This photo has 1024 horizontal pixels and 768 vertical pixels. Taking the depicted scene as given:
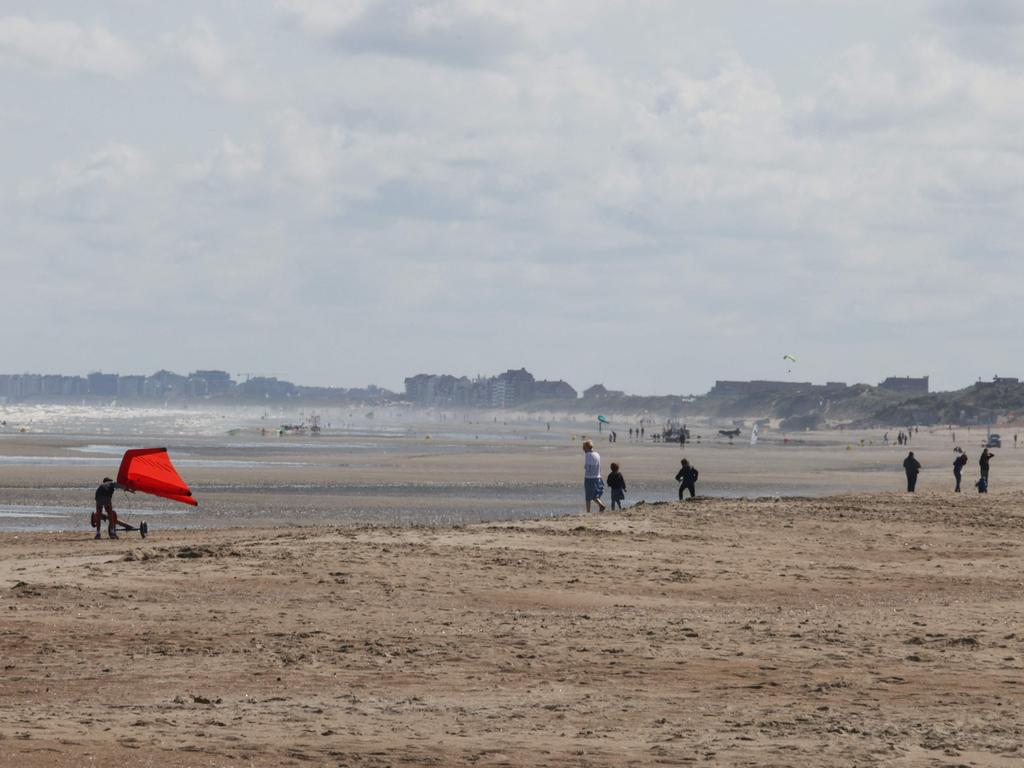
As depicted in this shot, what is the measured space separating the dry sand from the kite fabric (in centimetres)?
241

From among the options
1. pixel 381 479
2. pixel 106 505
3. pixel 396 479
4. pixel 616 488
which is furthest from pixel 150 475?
pixel 396 479

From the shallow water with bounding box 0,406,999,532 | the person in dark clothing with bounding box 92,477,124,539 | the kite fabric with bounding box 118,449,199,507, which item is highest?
the kite fabric with bounding box 118,449,199,507

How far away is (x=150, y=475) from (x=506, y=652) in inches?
527

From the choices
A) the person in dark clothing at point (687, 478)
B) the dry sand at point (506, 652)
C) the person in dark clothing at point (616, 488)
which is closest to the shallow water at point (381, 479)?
the person in dark clothing at point (687, 478)

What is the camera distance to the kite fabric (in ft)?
77.8

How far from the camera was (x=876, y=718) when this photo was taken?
9703 mm

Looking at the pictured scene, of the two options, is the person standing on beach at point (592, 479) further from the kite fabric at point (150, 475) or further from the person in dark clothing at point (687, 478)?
the kite fabric at point (150, 475)

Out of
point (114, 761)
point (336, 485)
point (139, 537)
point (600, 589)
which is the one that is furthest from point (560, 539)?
point (336, 485)

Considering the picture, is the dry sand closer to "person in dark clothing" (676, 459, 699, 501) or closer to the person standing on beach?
the person standing on beach

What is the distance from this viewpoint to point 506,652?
40.0ft

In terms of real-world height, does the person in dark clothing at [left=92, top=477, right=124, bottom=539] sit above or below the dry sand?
above

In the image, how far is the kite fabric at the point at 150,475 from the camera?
2370 centimetres

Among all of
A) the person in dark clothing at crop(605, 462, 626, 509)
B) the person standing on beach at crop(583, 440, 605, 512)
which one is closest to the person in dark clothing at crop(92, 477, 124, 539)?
the person standing on beach at crop(583, 440, 605, 512)

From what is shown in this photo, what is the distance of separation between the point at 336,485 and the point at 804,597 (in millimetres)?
27447
